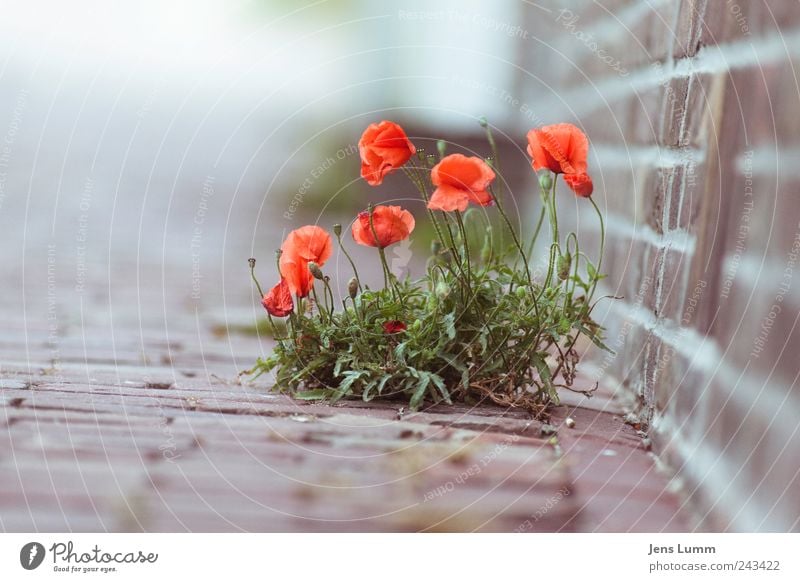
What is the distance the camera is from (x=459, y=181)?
2.42ft

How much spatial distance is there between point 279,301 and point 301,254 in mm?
48

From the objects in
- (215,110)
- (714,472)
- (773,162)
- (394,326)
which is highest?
(215,110)

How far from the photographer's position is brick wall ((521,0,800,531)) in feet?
2.09

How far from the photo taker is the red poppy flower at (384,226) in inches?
31.2

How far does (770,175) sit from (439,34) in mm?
586

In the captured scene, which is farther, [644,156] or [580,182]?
[644,156]

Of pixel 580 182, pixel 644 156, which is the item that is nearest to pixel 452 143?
pixel 644 156

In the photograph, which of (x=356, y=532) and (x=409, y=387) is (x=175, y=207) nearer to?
(x=409, y=387)

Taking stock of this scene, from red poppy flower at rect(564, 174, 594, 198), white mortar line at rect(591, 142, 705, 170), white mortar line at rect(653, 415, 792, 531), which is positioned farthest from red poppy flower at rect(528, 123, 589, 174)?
white mortar line at rect(653, 415, 792, 531)

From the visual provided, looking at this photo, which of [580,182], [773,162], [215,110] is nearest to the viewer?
[773,162]

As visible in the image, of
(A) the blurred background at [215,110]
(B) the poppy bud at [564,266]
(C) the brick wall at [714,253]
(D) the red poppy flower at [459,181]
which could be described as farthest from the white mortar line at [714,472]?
(A) the blurred background at [215,110]

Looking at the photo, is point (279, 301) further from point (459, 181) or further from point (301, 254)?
point (459, 181)

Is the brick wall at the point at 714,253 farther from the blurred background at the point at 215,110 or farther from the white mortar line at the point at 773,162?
the blurred background at the point at 215,110
